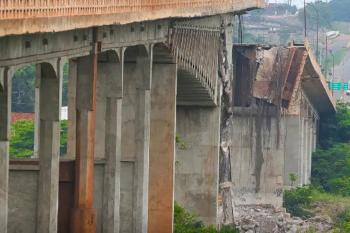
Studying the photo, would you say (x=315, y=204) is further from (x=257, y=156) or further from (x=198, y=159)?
(x=198, y=159)

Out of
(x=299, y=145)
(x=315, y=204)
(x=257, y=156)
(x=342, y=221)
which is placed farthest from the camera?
(x=299, y=145)

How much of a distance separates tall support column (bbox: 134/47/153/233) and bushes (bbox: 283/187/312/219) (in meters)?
30.0

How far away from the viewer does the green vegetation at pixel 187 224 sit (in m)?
47.0

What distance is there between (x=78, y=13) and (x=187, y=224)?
68.9 feet

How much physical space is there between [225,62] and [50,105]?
23.5 m

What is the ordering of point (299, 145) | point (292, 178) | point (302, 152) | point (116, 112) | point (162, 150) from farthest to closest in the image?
point (302, 152), point (299, 145), point (292, 178), point (162, 150), point (116, 112)

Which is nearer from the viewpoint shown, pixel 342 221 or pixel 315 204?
pixel 342 221

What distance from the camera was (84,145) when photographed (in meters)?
33.7

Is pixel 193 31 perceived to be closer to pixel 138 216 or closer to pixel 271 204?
pixel 138 216

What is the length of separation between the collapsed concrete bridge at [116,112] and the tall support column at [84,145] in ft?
0.09

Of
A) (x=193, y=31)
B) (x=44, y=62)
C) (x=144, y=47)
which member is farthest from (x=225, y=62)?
(x=44, y=62)

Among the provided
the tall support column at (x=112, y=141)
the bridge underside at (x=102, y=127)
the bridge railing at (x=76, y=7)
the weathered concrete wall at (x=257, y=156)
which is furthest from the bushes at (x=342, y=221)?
the tall support column at (x=112, y=141)

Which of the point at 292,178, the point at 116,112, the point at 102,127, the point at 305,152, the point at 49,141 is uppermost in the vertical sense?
the point at 116,112

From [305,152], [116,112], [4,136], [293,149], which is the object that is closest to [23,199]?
[116,112]
